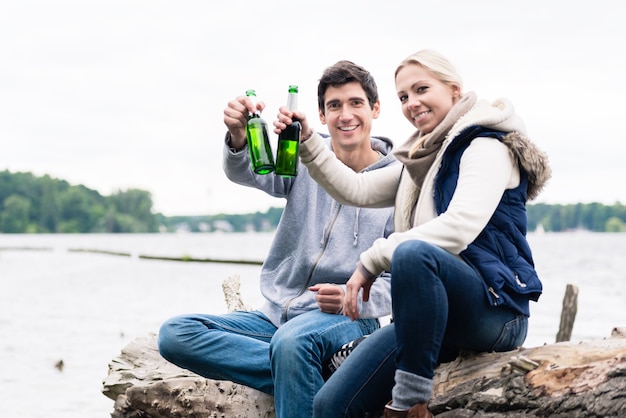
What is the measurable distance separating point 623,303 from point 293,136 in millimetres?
29745

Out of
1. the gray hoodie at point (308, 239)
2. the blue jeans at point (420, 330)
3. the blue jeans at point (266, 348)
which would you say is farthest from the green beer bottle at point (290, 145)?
the blue jeans at point (420, 330)

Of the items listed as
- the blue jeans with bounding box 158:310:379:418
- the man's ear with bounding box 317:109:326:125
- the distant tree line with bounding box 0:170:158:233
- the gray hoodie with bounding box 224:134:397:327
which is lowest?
the distant tree line with bounding box 0:170:158:233

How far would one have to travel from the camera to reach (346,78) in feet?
15.9

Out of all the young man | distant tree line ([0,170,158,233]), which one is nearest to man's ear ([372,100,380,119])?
the young man

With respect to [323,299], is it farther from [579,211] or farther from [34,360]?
[579,211]

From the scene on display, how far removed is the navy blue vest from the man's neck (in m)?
1.16

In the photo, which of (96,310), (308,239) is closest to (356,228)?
(308,239)

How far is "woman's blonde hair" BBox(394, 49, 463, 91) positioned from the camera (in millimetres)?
3938

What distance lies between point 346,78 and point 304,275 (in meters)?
1.16

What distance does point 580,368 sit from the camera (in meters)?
3.64

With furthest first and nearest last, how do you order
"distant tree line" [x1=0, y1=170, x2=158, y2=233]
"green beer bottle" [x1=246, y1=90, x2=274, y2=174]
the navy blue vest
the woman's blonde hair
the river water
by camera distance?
"distant tree line" [x1=0, y1=170, x2=158, y2=233]
the river water
"green beer bottle" [x1=246, y1=90, x2=274, y2=174]
the woman's blonde hair
the navy blue vest

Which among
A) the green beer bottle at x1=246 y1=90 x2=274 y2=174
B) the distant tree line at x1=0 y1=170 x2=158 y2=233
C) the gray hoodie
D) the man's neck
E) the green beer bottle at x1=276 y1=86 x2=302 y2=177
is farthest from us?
the distant tree line at x1=0 y1=170 x2=158 y2=233

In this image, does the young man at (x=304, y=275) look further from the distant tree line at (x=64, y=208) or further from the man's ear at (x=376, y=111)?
the distant tree line at (x=64, y=208)

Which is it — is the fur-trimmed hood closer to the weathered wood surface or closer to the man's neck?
the weathered wood surface
